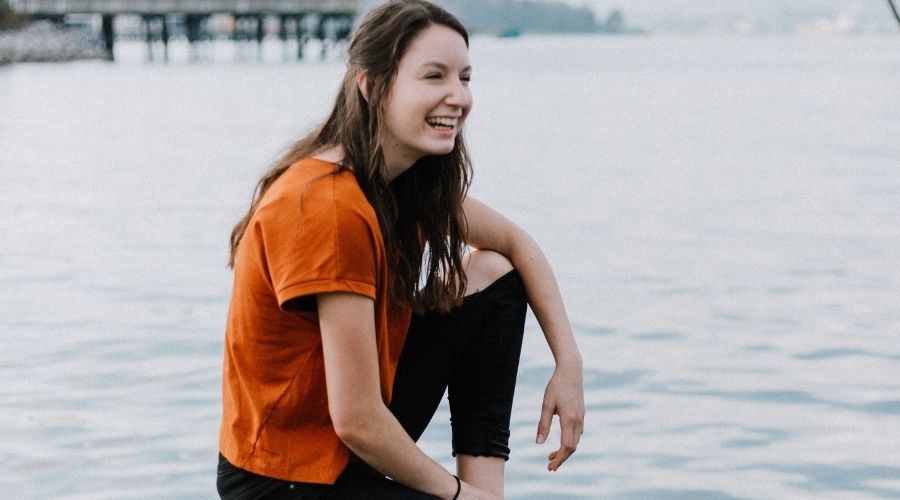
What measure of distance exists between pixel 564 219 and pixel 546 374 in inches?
243

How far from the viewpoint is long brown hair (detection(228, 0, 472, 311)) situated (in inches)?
95.0

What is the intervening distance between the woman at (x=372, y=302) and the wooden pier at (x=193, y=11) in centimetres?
6016

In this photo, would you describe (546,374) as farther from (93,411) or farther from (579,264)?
(579,264)

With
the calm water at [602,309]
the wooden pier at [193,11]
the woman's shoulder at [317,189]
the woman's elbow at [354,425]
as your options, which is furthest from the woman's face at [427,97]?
the wooden pier at [193,11]

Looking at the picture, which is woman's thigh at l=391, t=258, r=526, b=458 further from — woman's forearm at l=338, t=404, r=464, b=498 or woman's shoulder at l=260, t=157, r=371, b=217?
woman's shoulder at l=260, t=157, r=371, b=217

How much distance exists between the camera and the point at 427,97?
7.97ft

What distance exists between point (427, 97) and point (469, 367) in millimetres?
631

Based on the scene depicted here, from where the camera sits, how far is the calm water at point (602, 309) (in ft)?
15.3

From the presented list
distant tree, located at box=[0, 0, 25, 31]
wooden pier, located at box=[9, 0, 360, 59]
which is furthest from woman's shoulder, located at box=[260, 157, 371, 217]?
wooden pier, located at box=[9, 0, 360, 59]

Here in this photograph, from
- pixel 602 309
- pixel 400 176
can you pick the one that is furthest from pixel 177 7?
pixel 400 176

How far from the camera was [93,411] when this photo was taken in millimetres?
5273

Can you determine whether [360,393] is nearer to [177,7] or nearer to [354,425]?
[354,425]

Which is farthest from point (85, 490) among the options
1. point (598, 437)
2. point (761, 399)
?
point (761, 399)

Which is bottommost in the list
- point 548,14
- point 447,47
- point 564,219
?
point 548,14
